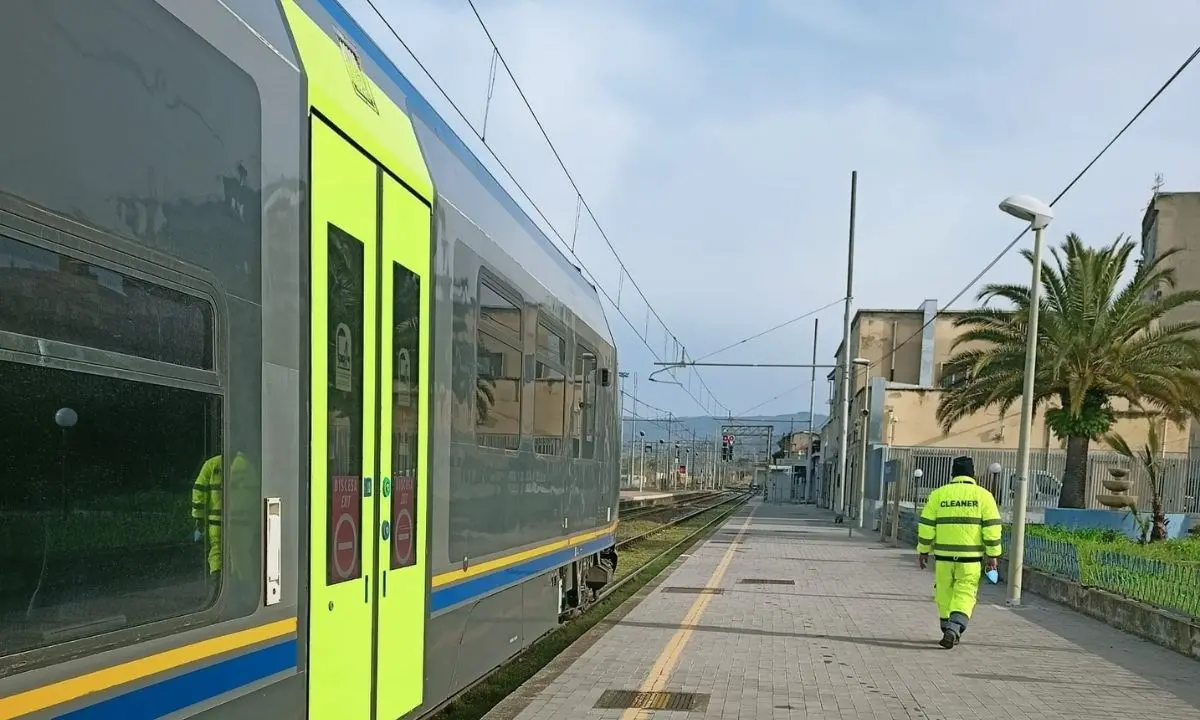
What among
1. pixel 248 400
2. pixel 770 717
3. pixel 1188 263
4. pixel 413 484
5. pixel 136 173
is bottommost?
pixel 770 717

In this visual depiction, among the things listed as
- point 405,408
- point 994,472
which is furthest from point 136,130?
point 994,472

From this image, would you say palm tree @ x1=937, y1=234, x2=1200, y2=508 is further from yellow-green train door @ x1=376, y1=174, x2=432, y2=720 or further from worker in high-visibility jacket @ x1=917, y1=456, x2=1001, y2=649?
yellow-green train door @ x1=376, y1=174, x2=432, y2=720

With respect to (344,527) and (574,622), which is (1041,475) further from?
(344,527)

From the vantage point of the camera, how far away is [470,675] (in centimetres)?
674

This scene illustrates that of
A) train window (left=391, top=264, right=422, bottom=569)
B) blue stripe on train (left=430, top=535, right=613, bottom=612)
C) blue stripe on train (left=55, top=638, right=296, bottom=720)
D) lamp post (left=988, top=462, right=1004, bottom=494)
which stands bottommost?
blue stripe on train (left=430, top=535, right=613, bottom=612)

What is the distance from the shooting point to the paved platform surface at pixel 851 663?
8.12m

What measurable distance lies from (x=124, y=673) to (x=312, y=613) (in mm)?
1207

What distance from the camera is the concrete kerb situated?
10.8 meters

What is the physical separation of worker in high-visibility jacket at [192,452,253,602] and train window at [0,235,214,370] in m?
0.32

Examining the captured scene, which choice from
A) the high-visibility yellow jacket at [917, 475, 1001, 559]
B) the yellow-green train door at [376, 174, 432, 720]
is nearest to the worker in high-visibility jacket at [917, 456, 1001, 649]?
the high-visibility yellow jacket at [917, 475, 1001, 559]

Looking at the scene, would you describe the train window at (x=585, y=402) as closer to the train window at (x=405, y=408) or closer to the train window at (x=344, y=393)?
the train window at (x=405, y=408)

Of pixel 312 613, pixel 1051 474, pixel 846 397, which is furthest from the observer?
pixel 846 397

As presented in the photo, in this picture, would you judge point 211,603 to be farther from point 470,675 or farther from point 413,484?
point 470,675

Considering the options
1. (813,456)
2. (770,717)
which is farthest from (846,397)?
(813,456)
